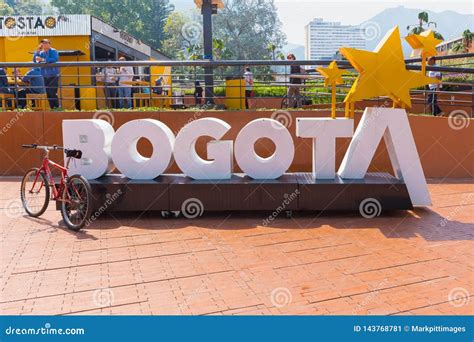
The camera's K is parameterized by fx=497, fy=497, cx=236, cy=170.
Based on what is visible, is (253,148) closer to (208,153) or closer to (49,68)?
(208,153)

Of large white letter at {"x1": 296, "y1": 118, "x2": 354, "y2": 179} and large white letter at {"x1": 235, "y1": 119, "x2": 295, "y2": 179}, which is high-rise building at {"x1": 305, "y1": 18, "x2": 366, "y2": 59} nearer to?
large white letter at {"x1": 296, "y1": 118, "x2": 354, "y2": 179}

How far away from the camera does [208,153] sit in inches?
311

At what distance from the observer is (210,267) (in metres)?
5.46

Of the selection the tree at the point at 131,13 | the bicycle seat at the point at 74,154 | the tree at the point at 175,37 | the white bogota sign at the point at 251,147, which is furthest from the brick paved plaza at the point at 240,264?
the tree at the point at 175,37

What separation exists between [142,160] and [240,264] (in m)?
3.17

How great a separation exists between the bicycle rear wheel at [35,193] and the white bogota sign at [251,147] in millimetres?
580

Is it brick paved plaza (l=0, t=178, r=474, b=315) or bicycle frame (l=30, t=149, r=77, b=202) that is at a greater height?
bicycle frame (l=30, t=149, r=77, b=202)

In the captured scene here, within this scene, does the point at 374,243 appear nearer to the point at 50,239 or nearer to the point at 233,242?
the point at 233,242

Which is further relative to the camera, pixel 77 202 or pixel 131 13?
pixel 131 13

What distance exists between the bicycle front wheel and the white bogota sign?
2.81 ft

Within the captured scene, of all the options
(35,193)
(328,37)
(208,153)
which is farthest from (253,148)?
(328,37)

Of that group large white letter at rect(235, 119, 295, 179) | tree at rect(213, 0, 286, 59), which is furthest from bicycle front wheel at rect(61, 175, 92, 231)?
tree at rect(213, 0, 286, 59)

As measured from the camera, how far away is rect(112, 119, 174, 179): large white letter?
7.89m
